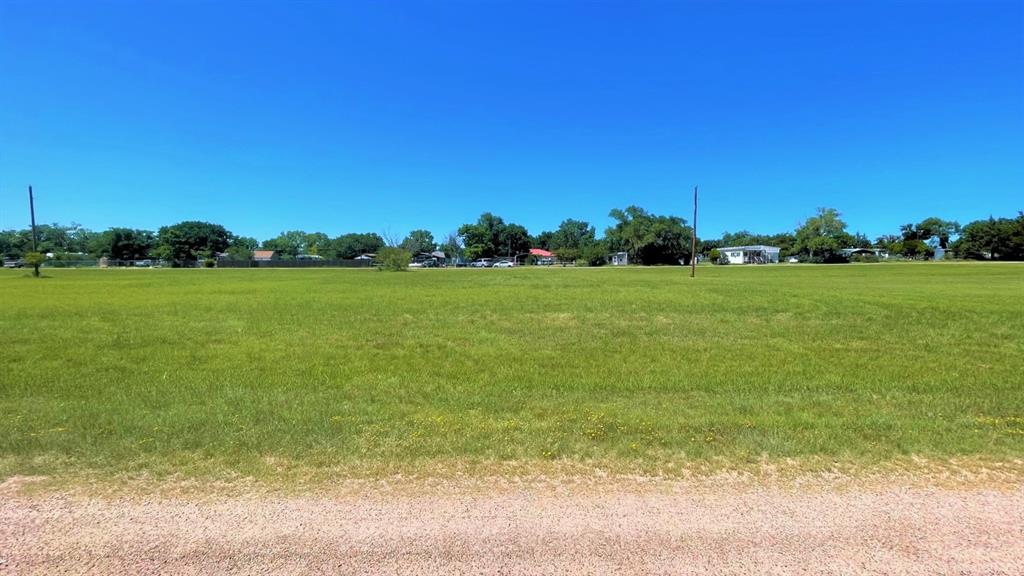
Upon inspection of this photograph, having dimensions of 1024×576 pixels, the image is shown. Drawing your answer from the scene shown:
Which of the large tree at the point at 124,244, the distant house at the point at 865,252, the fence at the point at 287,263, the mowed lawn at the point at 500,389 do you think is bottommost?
the mowed lawn at the point at 500,389

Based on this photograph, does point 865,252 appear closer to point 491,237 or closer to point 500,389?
point 491,237

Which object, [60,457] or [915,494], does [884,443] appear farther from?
[60,457]

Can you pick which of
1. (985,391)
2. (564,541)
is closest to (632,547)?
(564,541)

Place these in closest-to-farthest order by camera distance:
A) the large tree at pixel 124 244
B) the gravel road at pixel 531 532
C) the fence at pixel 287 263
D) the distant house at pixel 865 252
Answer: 1. the gravel road at pixel 531 532
2. the fence at pixel 287 263
3. the distant house at pixel 865 252
4. the large tree at pixel 124 244

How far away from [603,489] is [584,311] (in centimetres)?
1152

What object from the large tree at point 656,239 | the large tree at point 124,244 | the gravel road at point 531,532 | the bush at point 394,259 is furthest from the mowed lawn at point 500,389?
the large tree at point 124,244

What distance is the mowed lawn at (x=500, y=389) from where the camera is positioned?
14.7 feet

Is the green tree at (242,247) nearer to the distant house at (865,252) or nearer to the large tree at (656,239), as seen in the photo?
the large tree at (656,239)

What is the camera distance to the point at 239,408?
595 cm

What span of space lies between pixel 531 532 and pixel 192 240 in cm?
15114

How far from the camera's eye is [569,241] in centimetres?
15375

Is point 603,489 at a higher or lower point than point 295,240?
lower

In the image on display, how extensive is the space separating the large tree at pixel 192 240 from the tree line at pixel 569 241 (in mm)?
228

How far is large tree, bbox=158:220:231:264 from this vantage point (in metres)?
122
